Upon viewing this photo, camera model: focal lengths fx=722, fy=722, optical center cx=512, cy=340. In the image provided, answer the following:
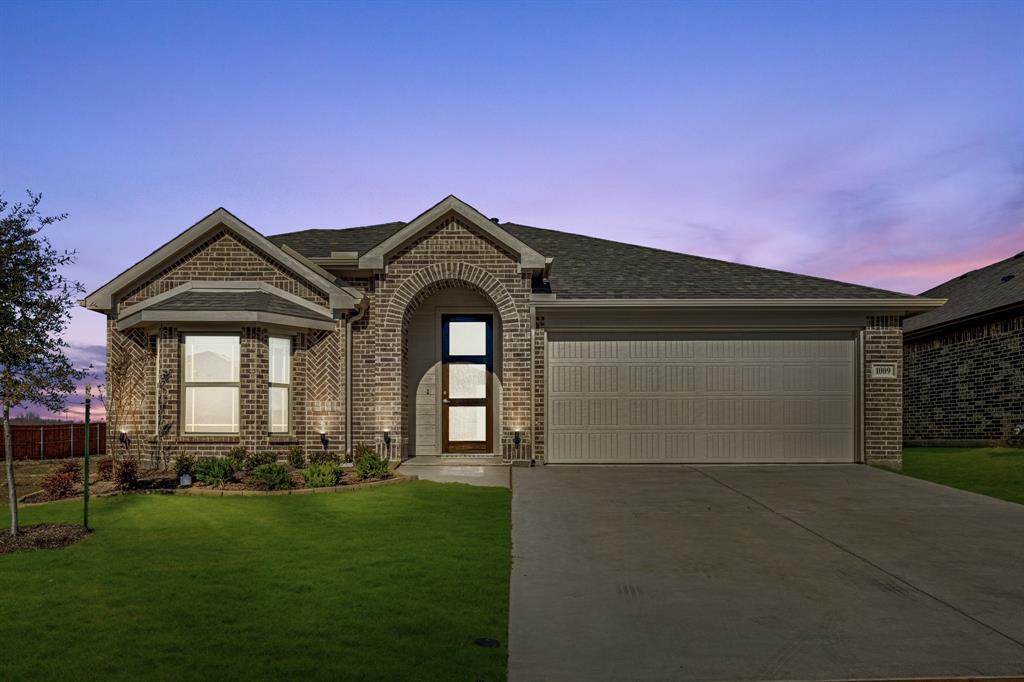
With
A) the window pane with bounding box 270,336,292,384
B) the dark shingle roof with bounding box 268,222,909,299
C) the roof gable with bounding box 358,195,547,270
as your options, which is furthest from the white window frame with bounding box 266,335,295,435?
the dark shingle roof with bounding box 268,222,909,299

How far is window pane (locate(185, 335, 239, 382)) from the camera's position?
13.9 metres

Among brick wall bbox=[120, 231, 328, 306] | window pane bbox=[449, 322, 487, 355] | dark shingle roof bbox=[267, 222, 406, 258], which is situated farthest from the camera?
dark shingle roof bbox=[267, 222, 406, 258]

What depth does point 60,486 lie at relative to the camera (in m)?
11.0

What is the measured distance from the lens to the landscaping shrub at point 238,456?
41.8ft

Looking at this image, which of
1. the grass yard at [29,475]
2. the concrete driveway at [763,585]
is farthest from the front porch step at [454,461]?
the grass yard at [29,475]

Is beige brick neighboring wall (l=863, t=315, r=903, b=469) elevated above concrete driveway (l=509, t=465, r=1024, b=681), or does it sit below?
above

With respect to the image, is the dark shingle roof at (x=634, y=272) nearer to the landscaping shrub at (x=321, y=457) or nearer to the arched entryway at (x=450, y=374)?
the arched entryway at (x=450, y=374)

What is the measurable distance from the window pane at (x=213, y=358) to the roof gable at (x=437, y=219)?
2.99 meters

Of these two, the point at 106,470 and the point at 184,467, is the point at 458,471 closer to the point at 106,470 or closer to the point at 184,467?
the point at 184,467

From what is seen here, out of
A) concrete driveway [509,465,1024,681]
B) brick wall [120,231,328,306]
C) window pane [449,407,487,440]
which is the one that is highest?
brick wall [120,231,328,306]

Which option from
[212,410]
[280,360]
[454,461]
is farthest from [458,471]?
[212,410]

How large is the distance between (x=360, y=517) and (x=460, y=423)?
22.1 ft

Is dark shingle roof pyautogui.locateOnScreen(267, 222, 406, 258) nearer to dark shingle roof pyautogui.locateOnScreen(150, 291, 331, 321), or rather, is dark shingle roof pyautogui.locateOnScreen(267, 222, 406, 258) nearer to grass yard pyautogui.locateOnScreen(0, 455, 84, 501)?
dark shingle roof pyautogui.locateOnScreen(150, 291, 331, 321)

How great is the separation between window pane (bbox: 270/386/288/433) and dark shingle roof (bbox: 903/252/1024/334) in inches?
717
